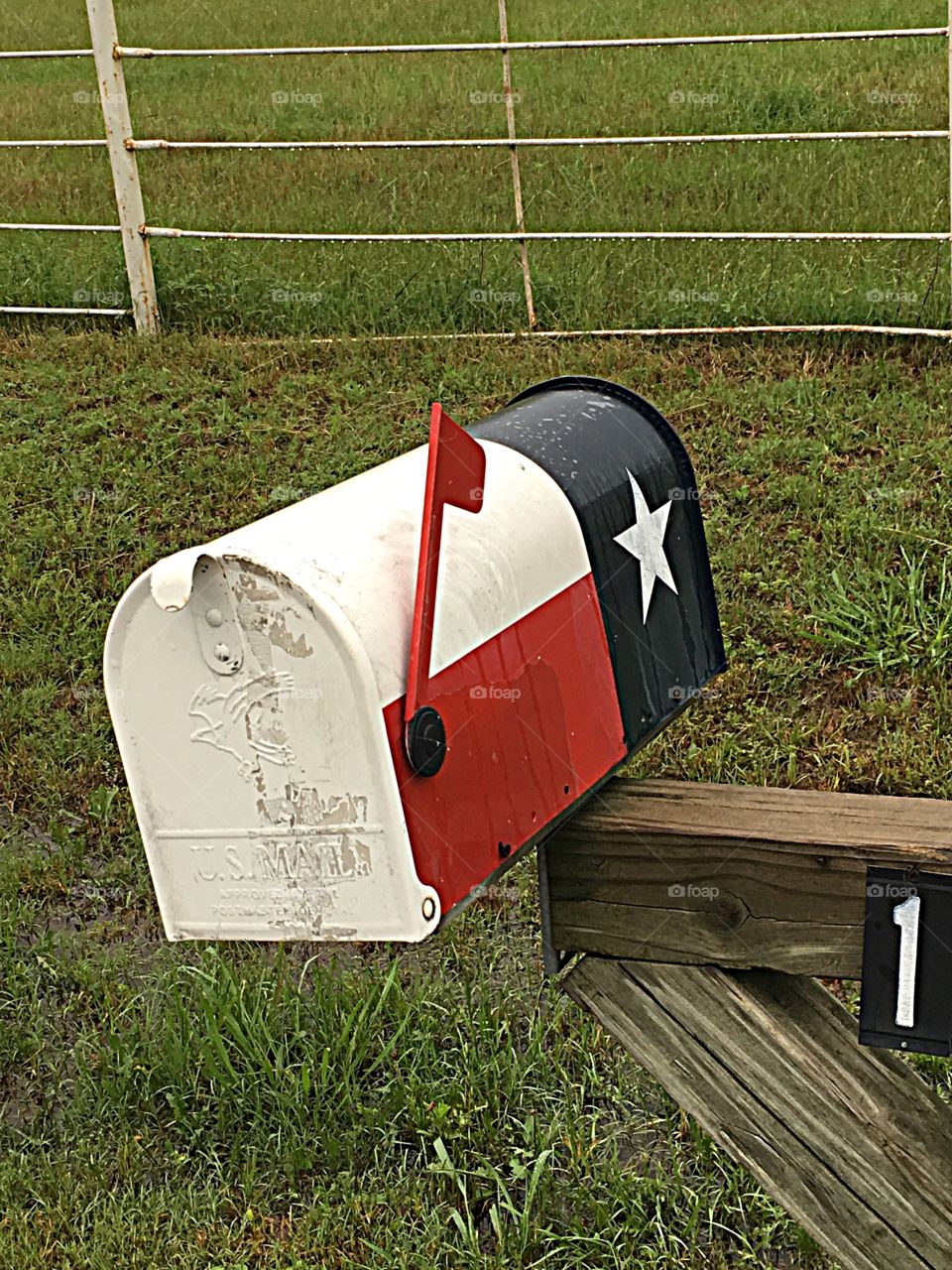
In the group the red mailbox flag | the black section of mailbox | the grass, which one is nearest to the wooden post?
the black section of mailbox

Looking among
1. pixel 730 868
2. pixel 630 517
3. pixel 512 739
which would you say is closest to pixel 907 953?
pixel 730 868

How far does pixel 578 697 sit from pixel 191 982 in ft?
6.41

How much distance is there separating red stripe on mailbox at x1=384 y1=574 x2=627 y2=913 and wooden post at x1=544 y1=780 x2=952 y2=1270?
0.09 m

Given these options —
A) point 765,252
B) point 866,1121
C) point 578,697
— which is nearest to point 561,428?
point 578,697

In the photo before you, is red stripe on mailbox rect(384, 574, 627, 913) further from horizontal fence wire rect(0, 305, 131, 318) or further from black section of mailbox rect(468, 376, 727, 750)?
horizontal fence wire rect(0, 305, 131, 318)

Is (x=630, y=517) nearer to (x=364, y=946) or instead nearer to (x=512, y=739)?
(x=512, y=739)

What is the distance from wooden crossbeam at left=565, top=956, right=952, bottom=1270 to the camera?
4.79 feet

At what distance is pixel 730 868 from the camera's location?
4.63 feet

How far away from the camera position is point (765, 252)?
612 cm

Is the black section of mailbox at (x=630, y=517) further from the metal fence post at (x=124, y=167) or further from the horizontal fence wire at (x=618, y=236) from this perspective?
the metal fence post at (x=124, y=167)

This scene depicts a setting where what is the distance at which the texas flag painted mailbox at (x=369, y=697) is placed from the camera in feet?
3.92

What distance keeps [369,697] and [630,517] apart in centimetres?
49

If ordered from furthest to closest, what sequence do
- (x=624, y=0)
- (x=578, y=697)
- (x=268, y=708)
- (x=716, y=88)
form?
(x=624, y=0)
(x=716, y=88)
(x=578, y=697)
(x=268, y=708)

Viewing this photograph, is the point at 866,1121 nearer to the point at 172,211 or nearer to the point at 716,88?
the point at 172,211
